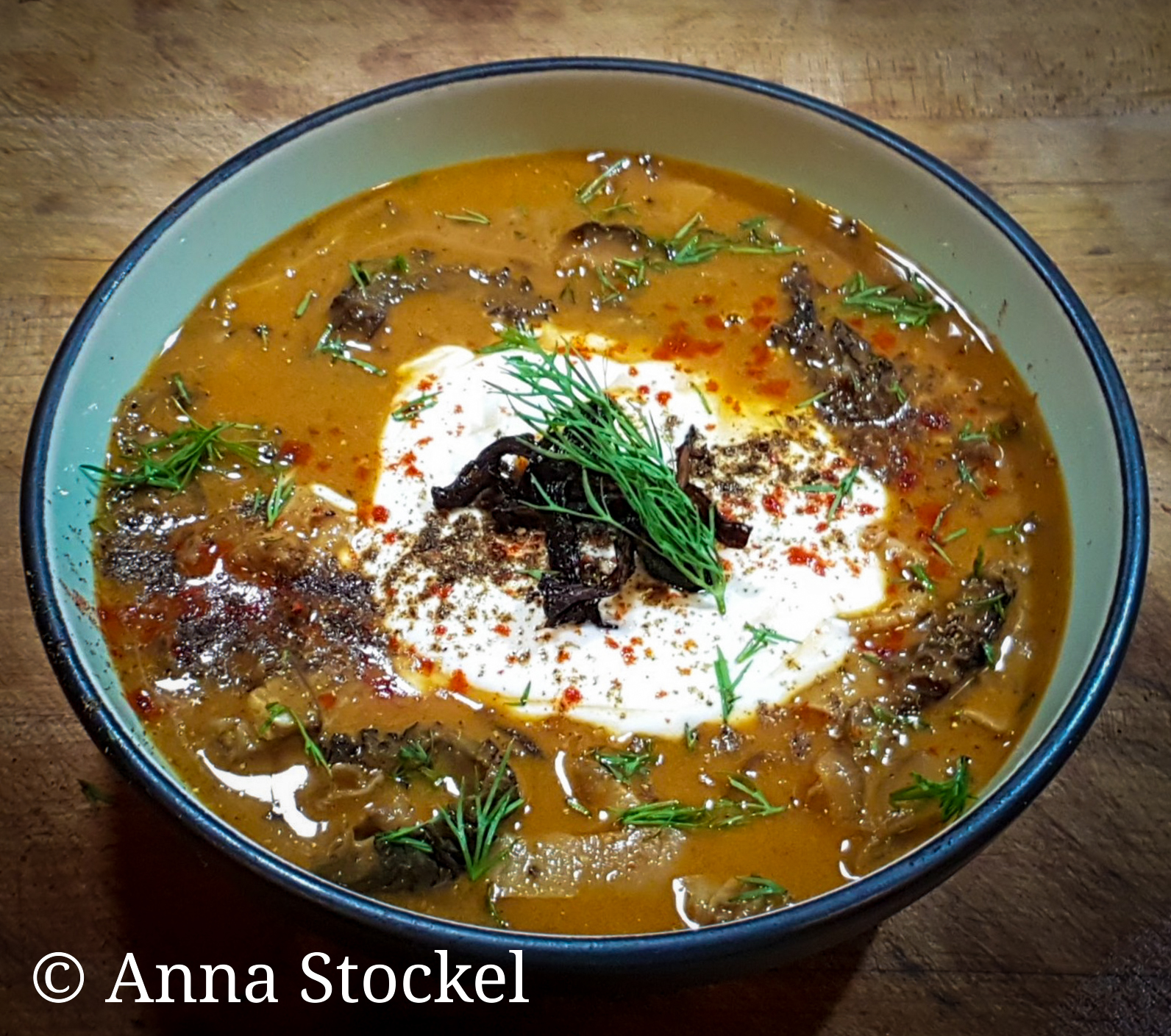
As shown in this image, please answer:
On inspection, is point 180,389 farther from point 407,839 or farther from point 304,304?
point 407,839

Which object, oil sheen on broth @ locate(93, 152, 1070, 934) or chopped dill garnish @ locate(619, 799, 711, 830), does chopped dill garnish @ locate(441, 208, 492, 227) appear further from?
chopped dill garnish @ locate(619, 799, 711, 830)

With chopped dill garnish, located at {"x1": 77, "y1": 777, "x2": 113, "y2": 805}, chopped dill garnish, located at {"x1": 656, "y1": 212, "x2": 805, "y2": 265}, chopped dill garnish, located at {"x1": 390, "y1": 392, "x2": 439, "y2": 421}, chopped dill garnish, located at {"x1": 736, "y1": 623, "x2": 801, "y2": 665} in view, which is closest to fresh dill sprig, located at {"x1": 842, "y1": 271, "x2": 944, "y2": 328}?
chopped dill garnish, located at {"x1": 656, "y1": 212, "x2": 805, "y2": 265}

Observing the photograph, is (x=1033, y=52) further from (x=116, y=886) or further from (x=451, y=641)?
(x=116, y=886)

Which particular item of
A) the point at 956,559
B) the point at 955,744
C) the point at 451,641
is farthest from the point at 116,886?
the point at 956,559

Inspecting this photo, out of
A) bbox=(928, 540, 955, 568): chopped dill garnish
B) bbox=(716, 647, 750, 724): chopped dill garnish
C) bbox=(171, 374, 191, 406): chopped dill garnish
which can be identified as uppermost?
bbox=(171, 374, 191, 406): chopped dill garnish

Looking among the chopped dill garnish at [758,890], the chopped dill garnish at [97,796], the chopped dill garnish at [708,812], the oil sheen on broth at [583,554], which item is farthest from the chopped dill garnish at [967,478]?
the chopped dill garnish at [97,796]

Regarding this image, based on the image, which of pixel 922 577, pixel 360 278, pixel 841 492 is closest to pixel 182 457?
pixel 360 278
